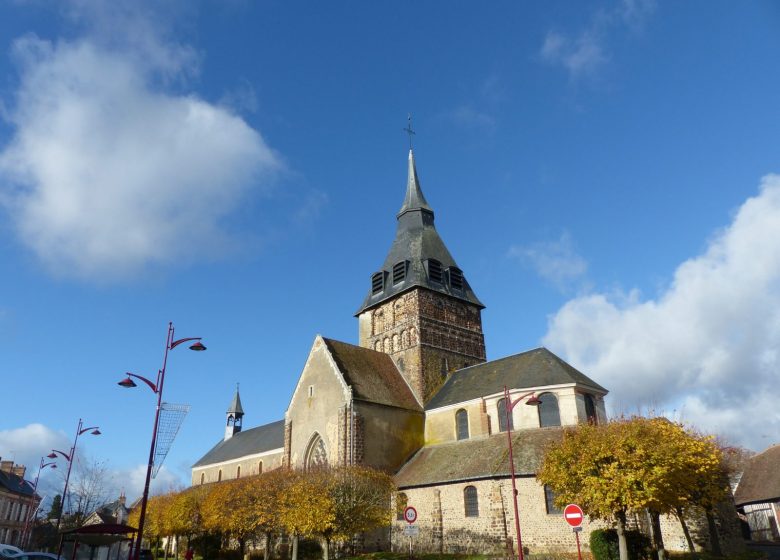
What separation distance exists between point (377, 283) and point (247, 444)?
1031 inches

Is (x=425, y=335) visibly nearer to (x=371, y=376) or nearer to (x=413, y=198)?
(x=371, y=376)

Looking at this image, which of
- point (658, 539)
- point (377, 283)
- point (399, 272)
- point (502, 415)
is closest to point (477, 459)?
point (502, 415)

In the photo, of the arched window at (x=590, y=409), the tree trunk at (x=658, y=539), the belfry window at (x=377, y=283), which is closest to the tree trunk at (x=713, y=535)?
the tree trunk at (x=658, y=539)

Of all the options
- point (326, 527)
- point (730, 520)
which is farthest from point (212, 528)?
point (730, 520)

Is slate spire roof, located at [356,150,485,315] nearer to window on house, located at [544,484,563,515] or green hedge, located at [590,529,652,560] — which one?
window on house, located at [544,484,563,515]

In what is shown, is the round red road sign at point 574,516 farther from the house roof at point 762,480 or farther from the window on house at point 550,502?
the house roof at point 762,480

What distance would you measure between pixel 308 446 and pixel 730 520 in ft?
75.7

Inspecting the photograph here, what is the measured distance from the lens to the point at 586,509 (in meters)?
21.0

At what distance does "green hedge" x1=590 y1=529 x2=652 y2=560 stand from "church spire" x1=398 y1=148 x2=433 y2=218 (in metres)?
29.2

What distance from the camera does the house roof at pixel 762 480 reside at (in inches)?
1503

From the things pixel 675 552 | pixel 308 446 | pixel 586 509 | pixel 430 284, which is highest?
pixel 430 284

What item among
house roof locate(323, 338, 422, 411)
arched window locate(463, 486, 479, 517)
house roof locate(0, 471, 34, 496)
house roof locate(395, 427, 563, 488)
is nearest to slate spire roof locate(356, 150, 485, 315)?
house roof locate(323, 338, 422, 411)

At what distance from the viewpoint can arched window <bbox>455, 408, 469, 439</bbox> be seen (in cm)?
3297

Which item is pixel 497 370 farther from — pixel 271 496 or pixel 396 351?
pixel 271 496
